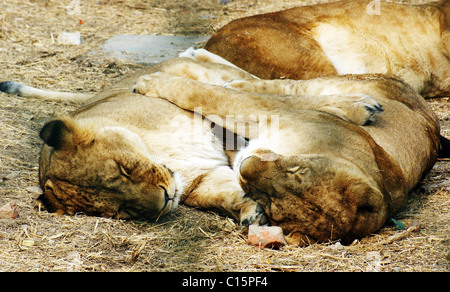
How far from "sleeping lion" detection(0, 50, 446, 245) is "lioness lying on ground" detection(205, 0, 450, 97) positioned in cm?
106

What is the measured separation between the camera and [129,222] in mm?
2879

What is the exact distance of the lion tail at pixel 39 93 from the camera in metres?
4.43

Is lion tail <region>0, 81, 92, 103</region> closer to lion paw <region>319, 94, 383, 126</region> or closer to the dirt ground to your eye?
the dirt ground

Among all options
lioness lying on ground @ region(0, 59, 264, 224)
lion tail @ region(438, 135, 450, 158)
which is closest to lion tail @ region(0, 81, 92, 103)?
lioness lying on ground @ region(0, 59, 264, 224)

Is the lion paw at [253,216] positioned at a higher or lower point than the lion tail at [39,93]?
higher

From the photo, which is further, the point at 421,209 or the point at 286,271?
the point at 421,209

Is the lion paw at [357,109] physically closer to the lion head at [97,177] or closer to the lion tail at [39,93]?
the lion head at [97,177]

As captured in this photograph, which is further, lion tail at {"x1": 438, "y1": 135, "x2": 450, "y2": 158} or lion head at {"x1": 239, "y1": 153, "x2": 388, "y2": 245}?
lion tail at {"x1": 438, "y1": 135, "x2": 450, "y2": 158}

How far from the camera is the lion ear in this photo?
9.21 feet

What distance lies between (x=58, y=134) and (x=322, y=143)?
1.30 m

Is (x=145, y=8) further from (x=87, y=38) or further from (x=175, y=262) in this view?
(x=175, y=262)

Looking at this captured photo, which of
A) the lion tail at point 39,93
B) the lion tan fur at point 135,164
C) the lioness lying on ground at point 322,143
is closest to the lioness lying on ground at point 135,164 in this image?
the lion tan fur at point 135,164
